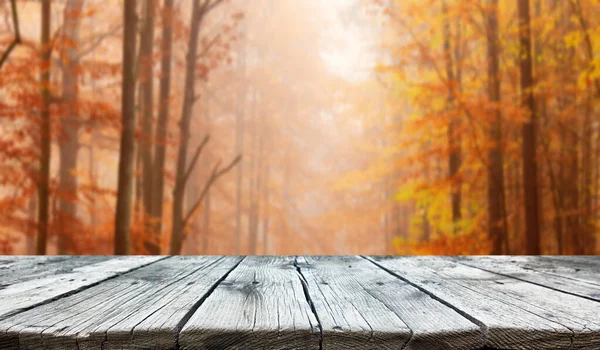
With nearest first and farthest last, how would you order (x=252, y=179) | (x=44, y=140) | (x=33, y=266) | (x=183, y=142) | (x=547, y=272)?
(x=547, y=272)
(x=33, y=266)
(x=44, y=140)
(x=183, y=142)
(x=252, y=179)

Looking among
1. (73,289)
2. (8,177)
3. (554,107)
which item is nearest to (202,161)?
(8,177)

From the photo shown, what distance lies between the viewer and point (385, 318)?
102 cm

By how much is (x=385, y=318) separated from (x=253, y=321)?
0.27 meters

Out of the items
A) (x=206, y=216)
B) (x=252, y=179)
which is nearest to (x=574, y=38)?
(x=206, y=216)

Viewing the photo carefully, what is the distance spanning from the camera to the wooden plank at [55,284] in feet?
3.93

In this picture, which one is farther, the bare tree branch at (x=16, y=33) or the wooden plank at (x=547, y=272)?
the bare tree branch at (x=16, y=33)

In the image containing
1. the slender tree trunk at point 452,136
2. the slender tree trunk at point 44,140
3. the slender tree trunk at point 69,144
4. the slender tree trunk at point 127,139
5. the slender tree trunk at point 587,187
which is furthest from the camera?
the slender tree trunk at point 587,187

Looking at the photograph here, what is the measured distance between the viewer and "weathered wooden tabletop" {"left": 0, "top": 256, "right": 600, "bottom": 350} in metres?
0.92

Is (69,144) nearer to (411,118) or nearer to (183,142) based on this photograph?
(183,142)

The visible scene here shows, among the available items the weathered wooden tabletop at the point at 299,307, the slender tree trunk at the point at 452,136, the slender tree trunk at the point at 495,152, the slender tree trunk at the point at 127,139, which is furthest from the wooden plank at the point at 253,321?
the slender tree trunk at the point at 495,152

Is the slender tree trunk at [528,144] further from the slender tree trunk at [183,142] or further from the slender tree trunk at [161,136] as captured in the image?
the slender tree trunk at [161,136]

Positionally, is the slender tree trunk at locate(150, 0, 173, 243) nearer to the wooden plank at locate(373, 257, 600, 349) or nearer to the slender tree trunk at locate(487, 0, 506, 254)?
the slender tree trunk at locate(487, 0, 506, 254)

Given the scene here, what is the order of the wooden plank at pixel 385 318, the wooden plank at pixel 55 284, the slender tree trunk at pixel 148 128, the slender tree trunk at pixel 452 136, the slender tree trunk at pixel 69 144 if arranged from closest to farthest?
the wooden plank at pixel 385 318 < the wooden plank at pixel 55 284 < the slender tree trunk at pixel 69 144 < the slender tree trunk at pixel 148 128 < the slender tree trunk at pixel 452 136

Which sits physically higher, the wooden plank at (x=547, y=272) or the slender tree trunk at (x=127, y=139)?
the slender tree trunk at (x=127, y=139)
